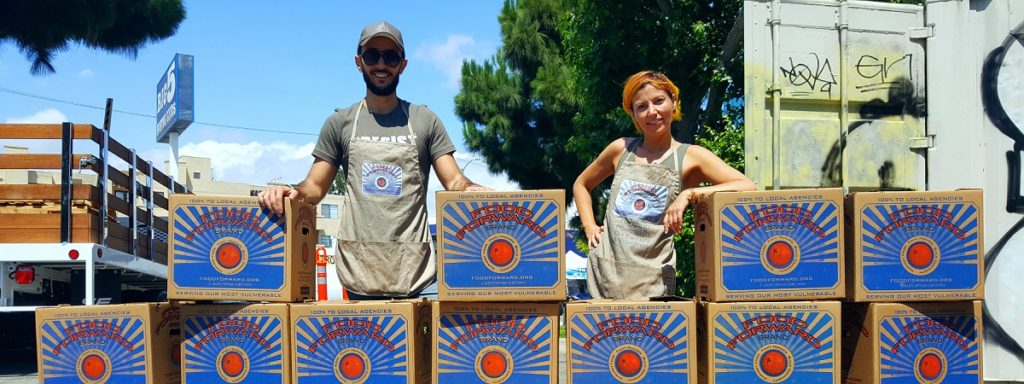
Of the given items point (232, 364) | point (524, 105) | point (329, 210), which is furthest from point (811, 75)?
point (329, 210)

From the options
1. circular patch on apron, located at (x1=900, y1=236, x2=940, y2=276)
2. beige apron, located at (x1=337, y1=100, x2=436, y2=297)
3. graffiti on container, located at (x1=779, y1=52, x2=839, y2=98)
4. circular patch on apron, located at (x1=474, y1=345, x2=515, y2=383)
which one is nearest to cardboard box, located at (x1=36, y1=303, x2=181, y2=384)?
beige apron, located at (x1=337, y1=100, x2=436, y2=297)

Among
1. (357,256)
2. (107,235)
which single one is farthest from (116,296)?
(357,256)

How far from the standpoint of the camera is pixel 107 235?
25.2 feet

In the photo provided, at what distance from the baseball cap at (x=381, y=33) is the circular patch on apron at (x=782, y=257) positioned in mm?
1708

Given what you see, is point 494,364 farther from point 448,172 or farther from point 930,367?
point 930,367

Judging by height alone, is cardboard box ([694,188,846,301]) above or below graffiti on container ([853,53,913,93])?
below

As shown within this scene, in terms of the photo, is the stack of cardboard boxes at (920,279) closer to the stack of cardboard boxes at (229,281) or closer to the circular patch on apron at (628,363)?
the circular patch on apron at (628,363)

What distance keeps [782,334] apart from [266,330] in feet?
5.74

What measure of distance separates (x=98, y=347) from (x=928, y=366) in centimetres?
285

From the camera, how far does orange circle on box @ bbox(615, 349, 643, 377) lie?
2988mm

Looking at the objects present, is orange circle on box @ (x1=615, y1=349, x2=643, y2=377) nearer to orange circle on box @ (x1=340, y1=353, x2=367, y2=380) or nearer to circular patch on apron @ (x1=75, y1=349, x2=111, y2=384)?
orange circle on box @ (x1=340, y1=353, x2=367, y2=380)

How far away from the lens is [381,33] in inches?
→ 144

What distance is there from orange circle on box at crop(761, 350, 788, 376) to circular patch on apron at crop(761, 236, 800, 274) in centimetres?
27

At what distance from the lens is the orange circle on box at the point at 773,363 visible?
118 inches
